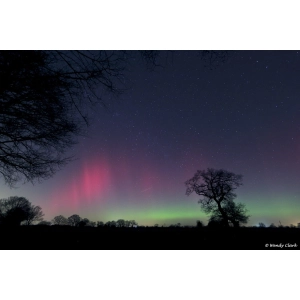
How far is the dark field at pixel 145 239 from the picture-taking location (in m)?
2.93

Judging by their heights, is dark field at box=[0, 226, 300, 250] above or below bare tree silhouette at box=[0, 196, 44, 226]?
below

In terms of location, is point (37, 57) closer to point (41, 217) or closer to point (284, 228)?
point (41, 217)

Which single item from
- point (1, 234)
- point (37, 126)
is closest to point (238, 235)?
point (37, 126)

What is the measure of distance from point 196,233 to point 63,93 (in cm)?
331

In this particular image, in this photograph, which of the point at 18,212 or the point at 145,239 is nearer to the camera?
the point at 145,239

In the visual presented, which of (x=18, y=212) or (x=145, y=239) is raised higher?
(x=18, y=212)

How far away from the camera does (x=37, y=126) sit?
9.60 feet

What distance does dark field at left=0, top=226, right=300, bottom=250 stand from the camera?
9.60 ft

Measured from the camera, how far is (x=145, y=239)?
3105 mm

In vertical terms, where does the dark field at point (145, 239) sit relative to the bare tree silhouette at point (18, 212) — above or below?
below

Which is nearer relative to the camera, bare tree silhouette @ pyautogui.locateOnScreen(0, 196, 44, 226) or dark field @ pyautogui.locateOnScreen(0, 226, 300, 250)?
dark field @ pyautogui.locateOnScreen(0, 226, 300, 250)

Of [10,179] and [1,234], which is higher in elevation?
[10,179]

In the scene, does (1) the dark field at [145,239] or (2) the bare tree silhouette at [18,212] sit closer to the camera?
(1) the dark field at [145,239]

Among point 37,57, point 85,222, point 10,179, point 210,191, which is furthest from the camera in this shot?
point 210,191
